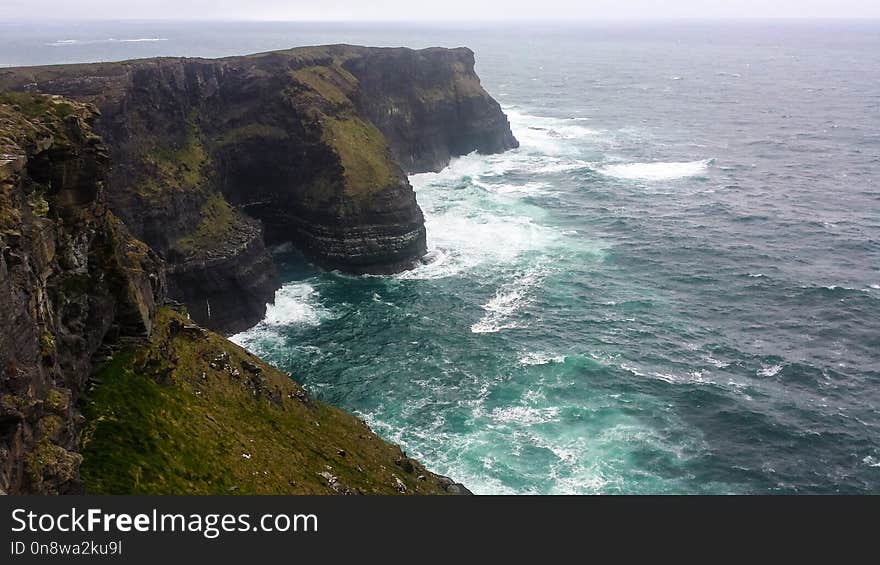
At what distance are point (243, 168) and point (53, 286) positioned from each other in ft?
234

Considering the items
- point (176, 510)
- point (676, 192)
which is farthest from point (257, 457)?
point (676, 192)

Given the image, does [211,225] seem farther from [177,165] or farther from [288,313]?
[288,313]

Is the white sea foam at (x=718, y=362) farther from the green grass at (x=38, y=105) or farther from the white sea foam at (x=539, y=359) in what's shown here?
the green grass at (x=38, y=105)

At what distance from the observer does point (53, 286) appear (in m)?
34.7

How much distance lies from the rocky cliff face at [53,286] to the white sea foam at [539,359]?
3921 centimetres

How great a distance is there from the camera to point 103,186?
4184cm

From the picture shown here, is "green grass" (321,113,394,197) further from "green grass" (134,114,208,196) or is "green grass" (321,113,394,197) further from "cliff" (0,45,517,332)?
"green grass" (134,114,208,196)

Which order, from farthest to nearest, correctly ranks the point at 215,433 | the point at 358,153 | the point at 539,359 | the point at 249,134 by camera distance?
1. the point at 358,153
2. the point at 249,134
3. the point at 539,359
4. the point at 215,433

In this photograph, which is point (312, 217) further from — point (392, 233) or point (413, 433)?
point (413, 433)

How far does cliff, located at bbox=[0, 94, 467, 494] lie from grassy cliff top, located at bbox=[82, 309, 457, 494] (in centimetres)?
10

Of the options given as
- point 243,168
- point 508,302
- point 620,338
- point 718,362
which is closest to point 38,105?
point 508,302

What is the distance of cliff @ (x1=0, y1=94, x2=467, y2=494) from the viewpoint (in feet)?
90.3

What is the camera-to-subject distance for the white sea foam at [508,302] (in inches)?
3147

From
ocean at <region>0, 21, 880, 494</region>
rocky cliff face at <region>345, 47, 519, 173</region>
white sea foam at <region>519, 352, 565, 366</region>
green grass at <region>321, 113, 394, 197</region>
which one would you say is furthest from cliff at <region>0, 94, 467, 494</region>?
rocky cliff face at <region>345, 47, 519, 173</region>
